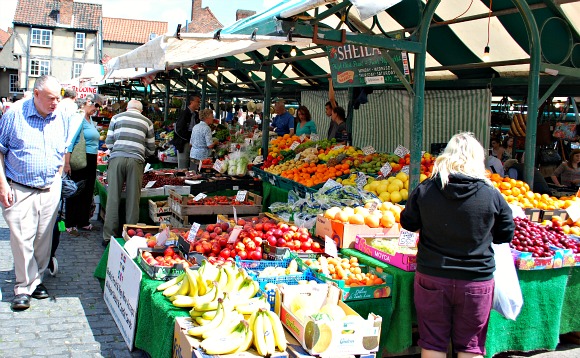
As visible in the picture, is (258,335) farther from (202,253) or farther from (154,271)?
(202,253)

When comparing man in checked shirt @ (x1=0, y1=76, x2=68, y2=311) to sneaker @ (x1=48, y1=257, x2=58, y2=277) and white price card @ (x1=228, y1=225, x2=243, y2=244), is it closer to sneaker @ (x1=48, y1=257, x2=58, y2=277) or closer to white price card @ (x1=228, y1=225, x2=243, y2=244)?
sneaker @ (x1=48, y1=257, x2=58, y2=277)

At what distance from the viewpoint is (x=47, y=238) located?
16.8 feet

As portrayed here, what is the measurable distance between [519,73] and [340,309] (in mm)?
6317

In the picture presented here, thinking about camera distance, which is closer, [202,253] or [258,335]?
[258,335]

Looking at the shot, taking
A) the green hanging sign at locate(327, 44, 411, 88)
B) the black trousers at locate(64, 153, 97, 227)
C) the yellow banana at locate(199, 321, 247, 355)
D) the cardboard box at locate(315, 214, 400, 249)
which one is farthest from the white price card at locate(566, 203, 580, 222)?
the black trousers at locate(64, 153, 97, 227)

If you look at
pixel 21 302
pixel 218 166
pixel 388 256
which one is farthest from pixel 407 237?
pixel 218 166

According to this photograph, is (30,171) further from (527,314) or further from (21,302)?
(527,314)

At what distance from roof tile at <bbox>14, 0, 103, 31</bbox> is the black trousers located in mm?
49160

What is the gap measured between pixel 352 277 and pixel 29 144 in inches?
119

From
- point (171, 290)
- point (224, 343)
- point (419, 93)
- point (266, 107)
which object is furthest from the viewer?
point (266, 107)

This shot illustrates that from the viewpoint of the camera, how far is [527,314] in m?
4.16

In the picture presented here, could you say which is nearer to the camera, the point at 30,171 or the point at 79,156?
the point at 30,171

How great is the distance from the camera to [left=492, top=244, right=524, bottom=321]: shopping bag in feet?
11.6

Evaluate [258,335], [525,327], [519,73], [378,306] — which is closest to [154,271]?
[258,335]
